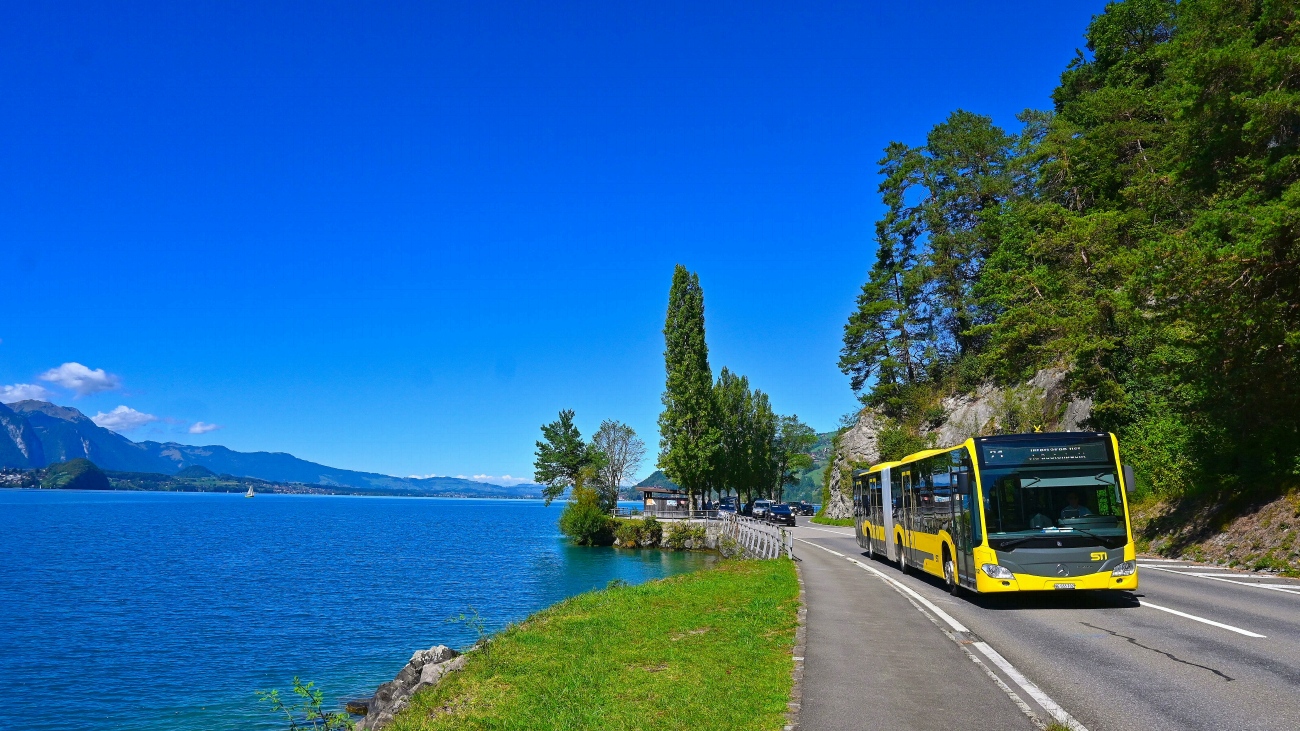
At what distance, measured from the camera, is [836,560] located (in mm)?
28594

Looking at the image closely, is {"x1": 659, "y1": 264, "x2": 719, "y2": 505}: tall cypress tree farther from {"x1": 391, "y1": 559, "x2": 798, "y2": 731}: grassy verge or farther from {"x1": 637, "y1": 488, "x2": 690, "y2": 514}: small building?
{"x1": 391, "y1": 559, "x2": 798, "y2": 731}: grassy verge

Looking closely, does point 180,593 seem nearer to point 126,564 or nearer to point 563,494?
point 126,564

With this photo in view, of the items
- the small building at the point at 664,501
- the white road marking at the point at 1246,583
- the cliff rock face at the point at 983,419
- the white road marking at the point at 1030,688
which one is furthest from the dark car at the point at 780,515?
the white road marking at the point at 1030,688

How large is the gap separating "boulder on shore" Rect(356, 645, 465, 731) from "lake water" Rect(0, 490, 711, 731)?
12.0 feet

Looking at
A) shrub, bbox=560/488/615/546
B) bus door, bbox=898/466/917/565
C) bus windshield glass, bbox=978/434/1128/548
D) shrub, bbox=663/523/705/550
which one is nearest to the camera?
bus windshield glass, bbox=978/434/1128/548

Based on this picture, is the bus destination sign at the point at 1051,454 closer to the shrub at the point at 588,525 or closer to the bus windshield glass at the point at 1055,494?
the bus windshield glass at the point at 1055,494

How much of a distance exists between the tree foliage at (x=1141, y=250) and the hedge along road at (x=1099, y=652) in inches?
245

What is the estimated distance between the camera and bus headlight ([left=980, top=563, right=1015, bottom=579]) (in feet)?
47.0

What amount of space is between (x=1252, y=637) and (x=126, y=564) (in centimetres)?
5754

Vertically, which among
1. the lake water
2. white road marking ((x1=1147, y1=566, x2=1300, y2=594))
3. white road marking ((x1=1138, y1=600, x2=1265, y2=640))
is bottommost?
the lake water

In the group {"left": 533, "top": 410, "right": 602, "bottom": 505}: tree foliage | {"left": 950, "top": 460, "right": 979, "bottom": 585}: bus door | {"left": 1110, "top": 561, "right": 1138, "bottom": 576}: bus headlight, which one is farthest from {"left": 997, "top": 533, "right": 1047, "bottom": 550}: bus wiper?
{"left": 533, "top": 410, "right": 602, "bottom": 505}: tree foliage

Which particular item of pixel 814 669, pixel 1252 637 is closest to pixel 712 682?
pixel 814 669

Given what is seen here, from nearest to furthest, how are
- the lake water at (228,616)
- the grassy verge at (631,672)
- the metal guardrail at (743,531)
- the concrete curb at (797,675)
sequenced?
the concrete curb at (797,675) → the grassy verge at (631,672) → the lake water at (228,616) → the metal guardrail at (743,531)

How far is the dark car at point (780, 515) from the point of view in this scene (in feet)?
216
